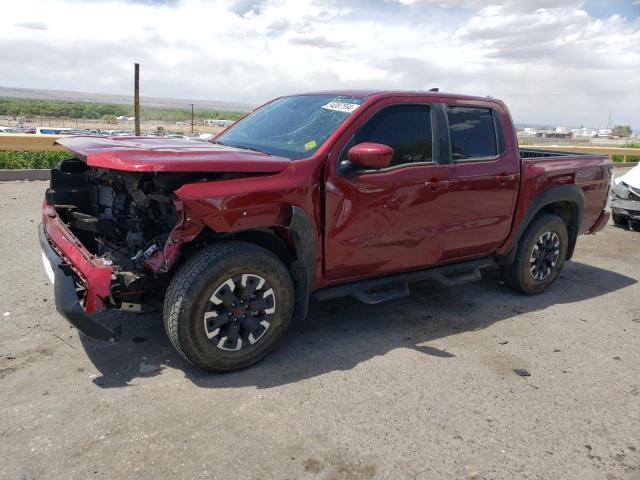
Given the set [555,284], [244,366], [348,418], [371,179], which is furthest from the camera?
[555,284]

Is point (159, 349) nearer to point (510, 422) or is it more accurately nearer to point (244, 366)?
point (244, 366)

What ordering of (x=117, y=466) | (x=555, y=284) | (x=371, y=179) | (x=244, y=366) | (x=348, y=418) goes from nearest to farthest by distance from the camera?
(x=117, y=466), (x=348, y=418), (x=244, y=366), (x=371, y=179), (x=555, y=284)

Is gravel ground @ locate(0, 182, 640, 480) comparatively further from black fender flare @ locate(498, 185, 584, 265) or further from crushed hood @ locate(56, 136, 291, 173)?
crushed hood @ locate(56, 136, 291, 173)

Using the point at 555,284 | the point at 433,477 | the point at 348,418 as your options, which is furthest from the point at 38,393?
the point at 555,284

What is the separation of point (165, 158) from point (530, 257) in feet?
12.4

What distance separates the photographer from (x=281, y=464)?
2717 mm

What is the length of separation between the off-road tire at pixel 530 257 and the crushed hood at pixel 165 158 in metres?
2.86

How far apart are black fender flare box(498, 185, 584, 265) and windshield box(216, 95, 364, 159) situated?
2.19 metres

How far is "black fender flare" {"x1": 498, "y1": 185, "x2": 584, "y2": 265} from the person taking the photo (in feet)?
16.9

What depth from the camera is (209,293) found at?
131 inches

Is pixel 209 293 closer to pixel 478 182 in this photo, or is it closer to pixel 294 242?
pixel 294 242

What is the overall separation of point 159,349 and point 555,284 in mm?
4415

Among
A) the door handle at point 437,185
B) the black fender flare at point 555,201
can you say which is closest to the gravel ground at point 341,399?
the black fender flare at point 555,201

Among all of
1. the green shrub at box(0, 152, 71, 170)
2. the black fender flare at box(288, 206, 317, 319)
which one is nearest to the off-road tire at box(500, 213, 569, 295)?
the black fender flare at box(288, 206, 317, 319)
